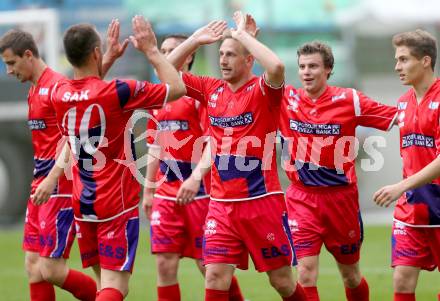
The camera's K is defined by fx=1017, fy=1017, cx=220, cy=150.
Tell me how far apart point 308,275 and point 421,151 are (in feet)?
4.45

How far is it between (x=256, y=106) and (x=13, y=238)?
332 inches

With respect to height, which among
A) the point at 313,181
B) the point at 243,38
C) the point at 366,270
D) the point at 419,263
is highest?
the point at 243,38

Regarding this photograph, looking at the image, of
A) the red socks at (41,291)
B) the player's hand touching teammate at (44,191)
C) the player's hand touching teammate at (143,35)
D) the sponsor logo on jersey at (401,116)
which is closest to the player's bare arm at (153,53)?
the player's hand touching teammate at (143,35)

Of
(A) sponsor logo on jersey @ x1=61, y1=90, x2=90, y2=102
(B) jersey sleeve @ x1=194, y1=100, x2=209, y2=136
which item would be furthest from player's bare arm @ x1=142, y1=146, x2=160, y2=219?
(A) sponsor logo on jersey @ x1=61, y1=90, x2=90, y2=102

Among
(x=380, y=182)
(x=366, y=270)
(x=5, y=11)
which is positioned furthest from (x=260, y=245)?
(x=380, y=182)

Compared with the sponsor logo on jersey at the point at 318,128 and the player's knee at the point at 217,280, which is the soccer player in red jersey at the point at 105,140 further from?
the sponsor logo on jersey at the point at 318,128

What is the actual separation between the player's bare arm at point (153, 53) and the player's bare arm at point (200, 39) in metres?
0.66

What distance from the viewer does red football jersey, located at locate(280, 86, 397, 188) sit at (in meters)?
8.05

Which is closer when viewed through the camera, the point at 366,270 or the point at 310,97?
the point at 310,97

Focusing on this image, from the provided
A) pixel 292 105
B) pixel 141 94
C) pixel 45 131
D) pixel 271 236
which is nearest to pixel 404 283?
pixel 271 236

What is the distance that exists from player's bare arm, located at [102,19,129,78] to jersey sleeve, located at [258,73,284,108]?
102 cm

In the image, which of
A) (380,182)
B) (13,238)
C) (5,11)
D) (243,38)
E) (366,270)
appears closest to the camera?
(243,38)

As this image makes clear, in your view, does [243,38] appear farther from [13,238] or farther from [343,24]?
[343,24]

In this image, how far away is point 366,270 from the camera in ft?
37.5
